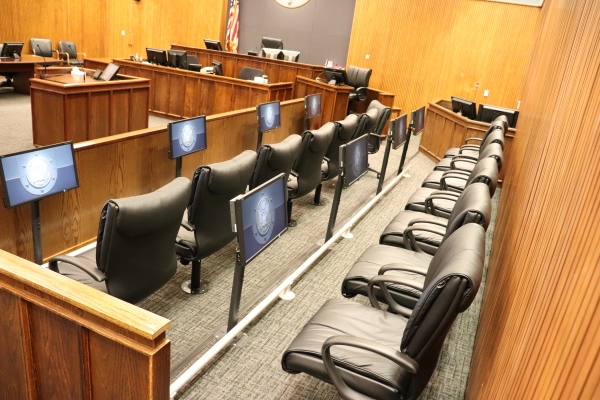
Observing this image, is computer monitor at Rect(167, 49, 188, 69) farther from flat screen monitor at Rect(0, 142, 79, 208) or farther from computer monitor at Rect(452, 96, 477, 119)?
flat screen monitor at Rect(0, 142, 79, 208)

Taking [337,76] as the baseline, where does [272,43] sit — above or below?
above

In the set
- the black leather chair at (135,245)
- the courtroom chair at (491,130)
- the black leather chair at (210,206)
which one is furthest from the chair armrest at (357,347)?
the courtroom chair at (491,130)

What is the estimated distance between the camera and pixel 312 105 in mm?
6406

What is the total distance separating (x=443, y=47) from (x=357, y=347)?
28.9ft

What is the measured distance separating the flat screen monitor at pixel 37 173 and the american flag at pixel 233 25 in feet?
32.8

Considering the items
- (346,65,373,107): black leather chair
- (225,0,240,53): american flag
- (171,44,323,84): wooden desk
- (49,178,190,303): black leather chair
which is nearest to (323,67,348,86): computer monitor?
(346,65,373,107): black leather chair

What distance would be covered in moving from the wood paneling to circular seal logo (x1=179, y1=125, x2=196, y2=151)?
239 centimetres

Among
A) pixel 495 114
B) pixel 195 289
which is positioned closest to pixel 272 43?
pixel 495 114

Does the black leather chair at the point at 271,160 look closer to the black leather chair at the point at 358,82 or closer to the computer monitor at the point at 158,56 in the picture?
the black leather chair at the point at 358,82

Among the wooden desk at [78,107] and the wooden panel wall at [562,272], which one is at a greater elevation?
the wooden panel wall at [562,272]

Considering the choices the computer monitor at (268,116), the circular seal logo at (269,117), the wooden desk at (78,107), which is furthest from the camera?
the wooden desk at (78,107)

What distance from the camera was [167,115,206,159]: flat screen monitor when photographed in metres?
3.81

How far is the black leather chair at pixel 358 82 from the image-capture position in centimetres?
858

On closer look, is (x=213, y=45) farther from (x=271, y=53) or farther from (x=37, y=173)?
(x=37, y=173)
